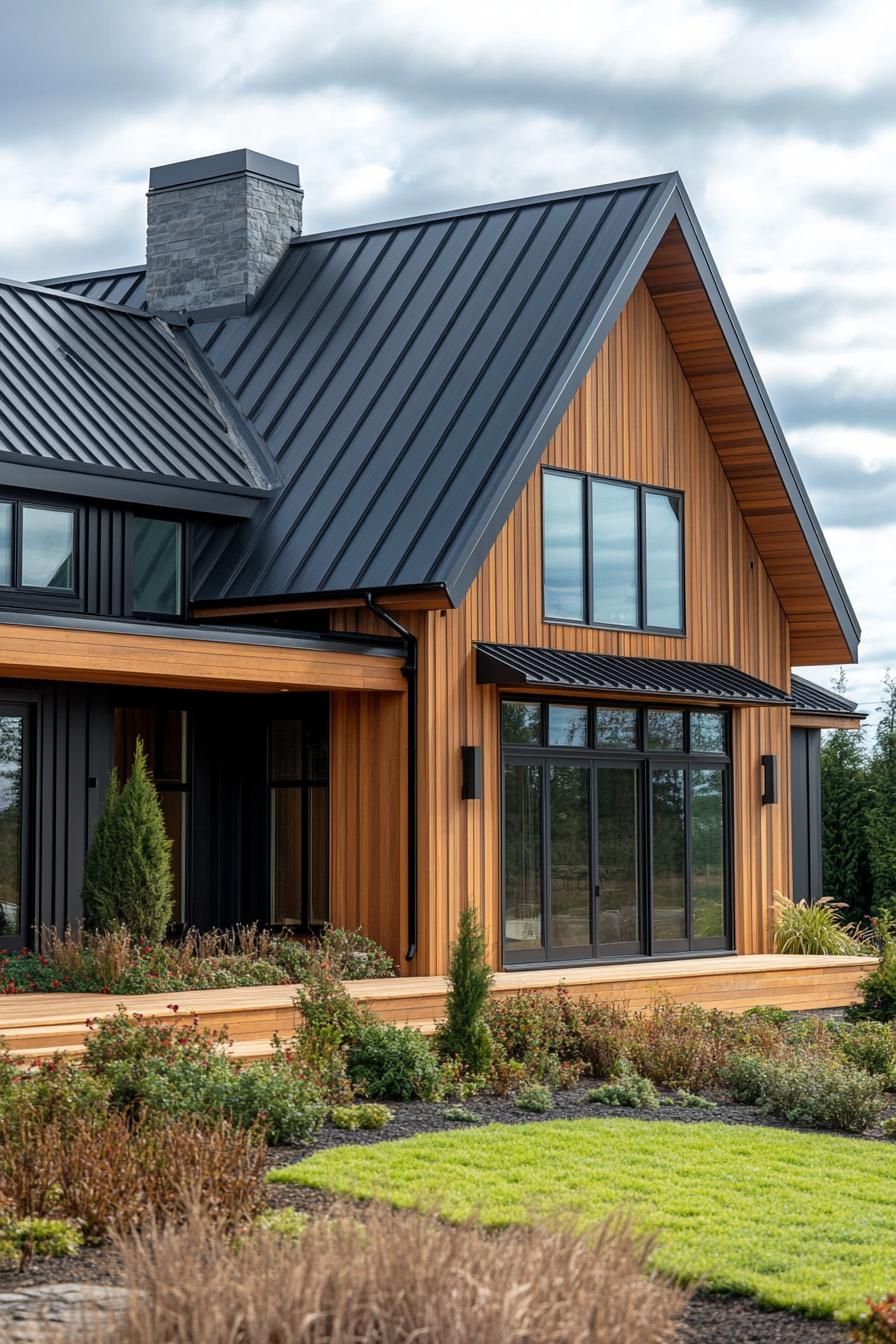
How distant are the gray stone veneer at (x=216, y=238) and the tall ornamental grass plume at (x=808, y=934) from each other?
897cm

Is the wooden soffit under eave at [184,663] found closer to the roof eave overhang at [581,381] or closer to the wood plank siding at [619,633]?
the wood plank siding at [619,633]

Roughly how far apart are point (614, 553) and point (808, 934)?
4743 millimetres

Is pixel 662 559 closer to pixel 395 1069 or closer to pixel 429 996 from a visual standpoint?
pixel 429 996

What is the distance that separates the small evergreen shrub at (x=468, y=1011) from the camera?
11312 mm

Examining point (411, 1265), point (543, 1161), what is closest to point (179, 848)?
point (543, 1161)

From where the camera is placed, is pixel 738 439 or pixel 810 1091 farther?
pixel 738 439

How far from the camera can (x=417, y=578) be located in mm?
15031

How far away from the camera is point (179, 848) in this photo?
16625 millimetres

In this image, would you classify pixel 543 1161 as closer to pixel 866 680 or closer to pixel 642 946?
pixel 642 946

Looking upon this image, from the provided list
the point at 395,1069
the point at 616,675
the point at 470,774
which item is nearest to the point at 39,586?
the point at 470,774

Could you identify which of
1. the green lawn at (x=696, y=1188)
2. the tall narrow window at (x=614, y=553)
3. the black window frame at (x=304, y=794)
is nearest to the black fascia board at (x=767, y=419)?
the tall narrow window at (x=614, y=553)

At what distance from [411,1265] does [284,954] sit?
10.1 m

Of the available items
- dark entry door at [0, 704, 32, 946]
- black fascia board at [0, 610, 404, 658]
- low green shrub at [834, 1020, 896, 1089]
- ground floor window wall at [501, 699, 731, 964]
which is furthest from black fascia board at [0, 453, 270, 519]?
low green shrub at [834, 1020, 896, 1089]

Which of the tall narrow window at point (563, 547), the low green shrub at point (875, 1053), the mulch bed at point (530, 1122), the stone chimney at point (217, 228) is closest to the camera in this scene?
the mulch bed at point (530, 1122)
